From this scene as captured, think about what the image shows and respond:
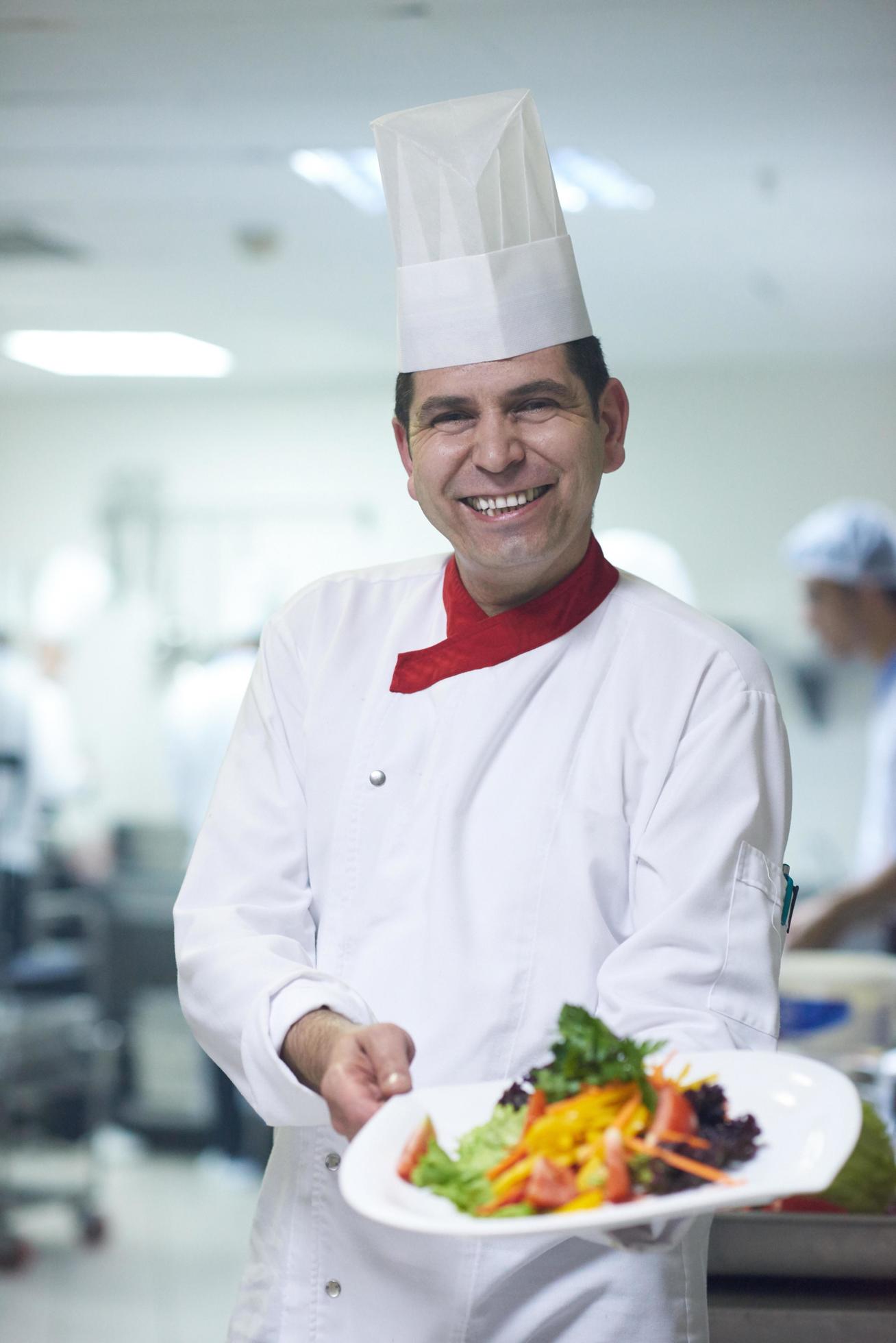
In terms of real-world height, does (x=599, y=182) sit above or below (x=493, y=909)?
above

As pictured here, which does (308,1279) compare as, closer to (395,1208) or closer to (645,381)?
(395,1208)

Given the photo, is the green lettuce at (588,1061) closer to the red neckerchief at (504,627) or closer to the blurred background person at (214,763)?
the red neckerchief at (504,627)

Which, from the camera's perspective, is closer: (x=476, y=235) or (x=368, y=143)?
(x=476, y=235)

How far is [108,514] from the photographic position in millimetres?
5895

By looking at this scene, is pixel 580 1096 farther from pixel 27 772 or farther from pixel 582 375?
pixel 27 772

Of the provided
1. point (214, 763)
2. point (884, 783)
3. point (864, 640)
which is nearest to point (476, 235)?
point (884, 783)

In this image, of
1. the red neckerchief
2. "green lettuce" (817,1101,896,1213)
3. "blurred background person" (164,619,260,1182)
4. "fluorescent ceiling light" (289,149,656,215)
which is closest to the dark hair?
the red neckerchief

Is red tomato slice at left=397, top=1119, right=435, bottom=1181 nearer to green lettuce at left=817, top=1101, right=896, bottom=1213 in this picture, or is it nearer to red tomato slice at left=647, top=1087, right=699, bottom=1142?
red tomato slice at left=647, top=1087, right=699, bottom=1142

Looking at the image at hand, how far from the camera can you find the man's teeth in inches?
51.9

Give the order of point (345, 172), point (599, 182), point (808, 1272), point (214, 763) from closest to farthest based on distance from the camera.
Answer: point (808, 1272), point (345, 172), point (599, 182), point (214, 763)

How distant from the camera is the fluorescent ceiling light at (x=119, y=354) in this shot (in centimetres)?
529

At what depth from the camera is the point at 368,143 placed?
3.41 metres

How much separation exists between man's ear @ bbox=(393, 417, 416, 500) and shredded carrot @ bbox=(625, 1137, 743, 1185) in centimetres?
62

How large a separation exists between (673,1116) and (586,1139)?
58mm
